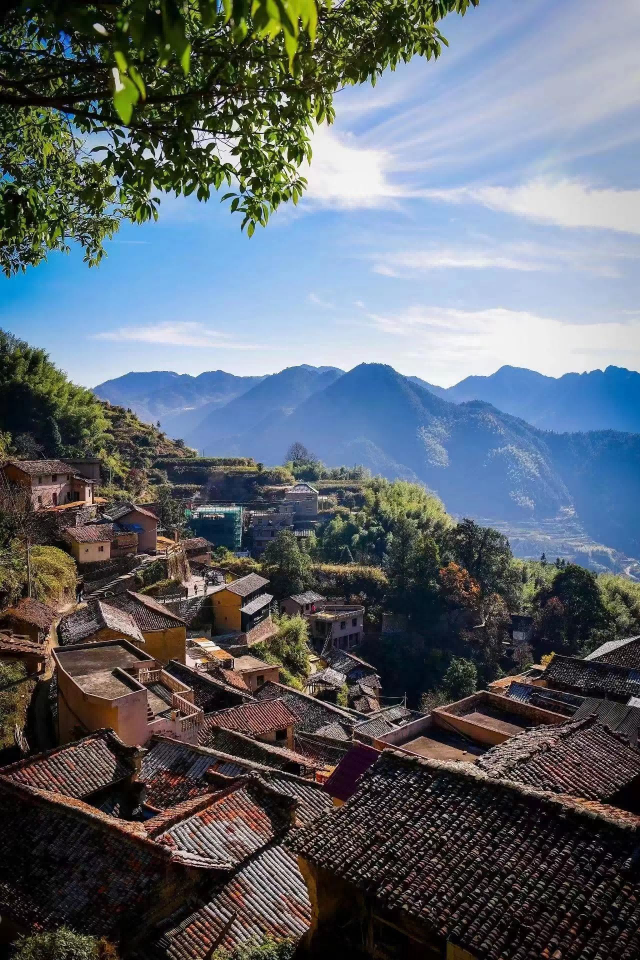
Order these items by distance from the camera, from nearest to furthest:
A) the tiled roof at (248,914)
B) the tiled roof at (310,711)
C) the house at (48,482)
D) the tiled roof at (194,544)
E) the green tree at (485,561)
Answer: the tiled roof at (248,914) → the tiled roof at (310,711) → the house at (48,482) → the tiled roof at (194,544) → the green tree at (485,561)

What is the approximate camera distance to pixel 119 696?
439 inches

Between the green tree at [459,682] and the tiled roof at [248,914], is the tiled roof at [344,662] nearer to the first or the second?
the green tree at [459,682]

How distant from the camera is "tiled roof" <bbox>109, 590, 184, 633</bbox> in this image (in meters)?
18.0

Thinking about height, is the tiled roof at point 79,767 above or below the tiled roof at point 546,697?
above

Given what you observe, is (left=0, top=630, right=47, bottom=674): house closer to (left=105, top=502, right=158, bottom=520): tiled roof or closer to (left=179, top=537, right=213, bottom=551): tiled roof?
(left=105, top=502, right=158, bottom=520): tiled roof

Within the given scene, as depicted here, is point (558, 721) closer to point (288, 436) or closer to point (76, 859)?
point (76, 859)

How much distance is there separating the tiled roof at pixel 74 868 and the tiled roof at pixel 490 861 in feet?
8.61

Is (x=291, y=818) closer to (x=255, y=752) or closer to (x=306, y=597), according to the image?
(x=255, y=752)

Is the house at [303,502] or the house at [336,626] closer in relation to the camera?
the house at [336,626]

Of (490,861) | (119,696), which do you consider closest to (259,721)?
(119,696)

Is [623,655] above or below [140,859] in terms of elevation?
below

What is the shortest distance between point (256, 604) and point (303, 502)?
22.8m

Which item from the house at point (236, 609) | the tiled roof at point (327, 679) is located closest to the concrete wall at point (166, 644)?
the house at point (236, 609)

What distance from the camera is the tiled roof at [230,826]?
7196 mm
